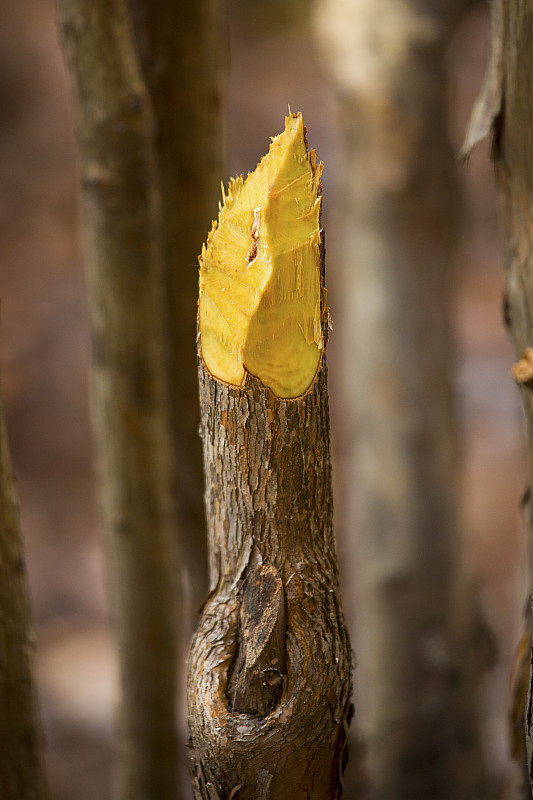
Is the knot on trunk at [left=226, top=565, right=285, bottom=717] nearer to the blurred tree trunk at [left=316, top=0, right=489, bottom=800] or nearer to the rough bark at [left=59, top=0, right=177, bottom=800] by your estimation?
the rough bark at [left=59, top=0, right=177, bottom=800]

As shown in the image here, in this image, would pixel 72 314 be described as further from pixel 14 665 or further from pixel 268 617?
pixel 268 617

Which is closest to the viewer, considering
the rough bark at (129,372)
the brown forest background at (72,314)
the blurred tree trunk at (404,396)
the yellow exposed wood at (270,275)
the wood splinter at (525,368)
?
the yellow exposed wood at (270,275)

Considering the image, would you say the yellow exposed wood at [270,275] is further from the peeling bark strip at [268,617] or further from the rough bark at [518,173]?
the rough bark at [518,173]

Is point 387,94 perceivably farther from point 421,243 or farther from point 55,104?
point 55,104

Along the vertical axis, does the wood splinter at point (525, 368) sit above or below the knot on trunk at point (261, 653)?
above

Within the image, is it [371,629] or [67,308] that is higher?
[67,308]

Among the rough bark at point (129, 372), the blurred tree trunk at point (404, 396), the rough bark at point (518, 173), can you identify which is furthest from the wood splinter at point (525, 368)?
the blurred tree trunk at point (404, 396)

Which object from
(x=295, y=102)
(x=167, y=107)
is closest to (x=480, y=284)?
(x=295, y=102)
